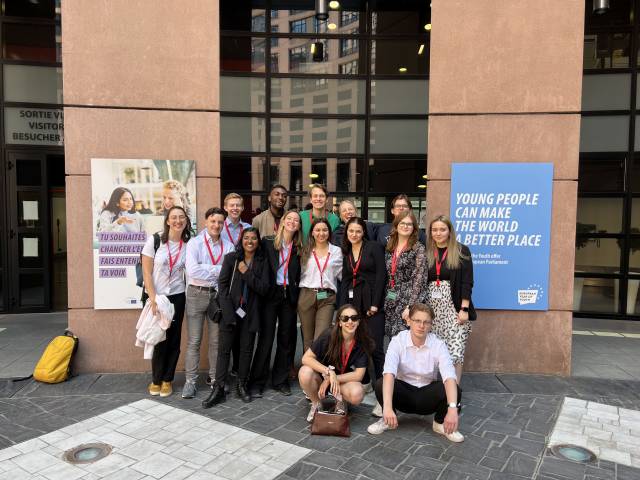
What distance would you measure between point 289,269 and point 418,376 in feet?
5.52

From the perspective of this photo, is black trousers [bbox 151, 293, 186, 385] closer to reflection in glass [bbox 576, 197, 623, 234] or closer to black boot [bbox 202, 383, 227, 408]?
black boot [bbox 202, 383, 227, 408]

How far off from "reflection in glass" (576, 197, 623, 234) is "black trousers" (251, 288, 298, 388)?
7032mm

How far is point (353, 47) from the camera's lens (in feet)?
30.7

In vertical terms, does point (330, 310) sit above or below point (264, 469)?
above

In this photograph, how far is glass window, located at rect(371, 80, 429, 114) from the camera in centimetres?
923

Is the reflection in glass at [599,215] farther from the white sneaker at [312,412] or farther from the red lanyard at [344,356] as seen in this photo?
the white sneaker at [312,412]

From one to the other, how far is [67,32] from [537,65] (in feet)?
18.3

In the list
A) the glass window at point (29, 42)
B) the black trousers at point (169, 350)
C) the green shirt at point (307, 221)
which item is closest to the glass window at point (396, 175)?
the green shirt at point (307, 221)

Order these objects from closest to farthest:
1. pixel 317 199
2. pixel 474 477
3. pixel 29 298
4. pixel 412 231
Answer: pixel 474 477, pixel 412 231, pixel 317 199, pixel 29 298

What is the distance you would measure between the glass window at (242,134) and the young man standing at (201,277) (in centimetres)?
467

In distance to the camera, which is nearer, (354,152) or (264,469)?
(264,469)

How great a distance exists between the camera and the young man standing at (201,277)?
4703 mm

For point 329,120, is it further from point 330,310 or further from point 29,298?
point 29,298

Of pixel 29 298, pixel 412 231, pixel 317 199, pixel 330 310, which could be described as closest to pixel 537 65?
pixel 412 231
